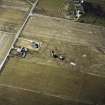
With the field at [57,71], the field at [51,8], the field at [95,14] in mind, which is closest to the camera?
the field at [57,71]

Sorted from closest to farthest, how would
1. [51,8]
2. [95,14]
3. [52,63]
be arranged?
[52,63] < [95,14] < [51,8]

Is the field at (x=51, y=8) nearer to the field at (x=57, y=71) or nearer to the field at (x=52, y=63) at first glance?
the field at (x=52, y=63)

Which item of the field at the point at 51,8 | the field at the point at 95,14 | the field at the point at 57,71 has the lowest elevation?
the field at the point at 57,71

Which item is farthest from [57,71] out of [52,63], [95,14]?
[95,14]

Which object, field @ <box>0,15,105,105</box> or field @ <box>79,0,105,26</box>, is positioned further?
field @ <box>79,0,105,26</box>

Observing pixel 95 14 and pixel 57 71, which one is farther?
pixel 95 14

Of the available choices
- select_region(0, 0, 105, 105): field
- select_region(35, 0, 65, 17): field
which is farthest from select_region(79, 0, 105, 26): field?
select_region(35, 0, 65, 17): field

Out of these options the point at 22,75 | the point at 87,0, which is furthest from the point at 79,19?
the point at 22,75

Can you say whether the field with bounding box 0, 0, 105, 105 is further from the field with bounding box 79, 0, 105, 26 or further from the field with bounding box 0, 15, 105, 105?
the field with bounding box 79, 0, 105, 26

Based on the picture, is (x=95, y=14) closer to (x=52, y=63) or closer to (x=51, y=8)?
(x=51, y=8)

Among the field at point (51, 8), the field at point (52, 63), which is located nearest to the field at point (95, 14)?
the field at point (52, 63)

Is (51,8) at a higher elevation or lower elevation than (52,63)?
higher

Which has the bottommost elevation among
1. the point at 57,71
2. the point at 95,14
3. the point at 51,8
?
the point at 57,71

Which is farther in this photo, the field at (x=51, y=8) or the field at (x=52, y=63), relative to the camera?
the field at (x=51, y=8)
